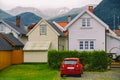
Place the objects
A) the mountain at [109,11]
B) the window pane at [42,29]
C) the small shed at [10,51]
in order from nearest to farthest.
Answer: the small shed at [10,51] < the window pane at [42,29] < the mountain at [109,11]

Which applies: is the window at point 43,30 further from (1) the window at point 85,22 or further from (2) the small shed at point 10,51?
(1) the window at point 85,22

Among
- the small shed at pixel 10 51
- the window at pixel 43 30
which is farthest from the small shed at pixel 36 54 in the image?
the window at pixel 43 30

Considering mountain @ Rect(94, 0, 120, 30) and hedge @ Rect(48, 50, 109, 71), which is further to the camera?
mountain @ Rect(94, 0, 120, 30)

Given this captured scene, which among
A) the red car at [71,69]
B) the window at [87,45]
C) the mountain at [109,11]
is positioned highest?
the mountain at [109,11]

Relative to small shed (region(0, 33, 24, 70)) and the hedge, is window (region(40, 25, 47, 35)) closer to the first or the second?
small shed (region(0, 33, 24, 70))

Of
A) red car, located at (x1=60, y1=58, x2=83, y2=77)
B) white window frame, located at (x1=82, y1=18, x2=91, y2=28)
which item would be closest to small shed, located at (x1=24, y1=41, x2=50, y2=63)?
white window frame, located at (x1=82, y1=18, x2=91, y2=28)

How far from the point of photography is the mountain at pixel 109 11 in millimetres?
123062

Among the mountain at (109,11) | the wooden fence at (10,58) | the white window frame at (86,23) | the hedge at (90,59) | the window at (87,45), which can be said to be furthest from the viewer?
the mountain at (109,11)

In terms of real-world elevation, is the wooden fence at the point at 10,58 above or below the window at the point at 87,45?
below

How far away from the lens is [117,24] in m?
125

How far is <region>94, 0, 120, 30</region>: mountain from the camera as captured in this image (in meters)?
123

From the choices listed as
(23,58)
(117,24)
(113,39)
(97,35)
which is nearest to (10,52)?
(23,58)

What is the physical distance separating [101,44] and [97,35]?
4.18 ft

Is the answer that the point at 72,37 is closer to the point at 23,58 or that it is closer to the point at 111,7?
the point at 23,58
